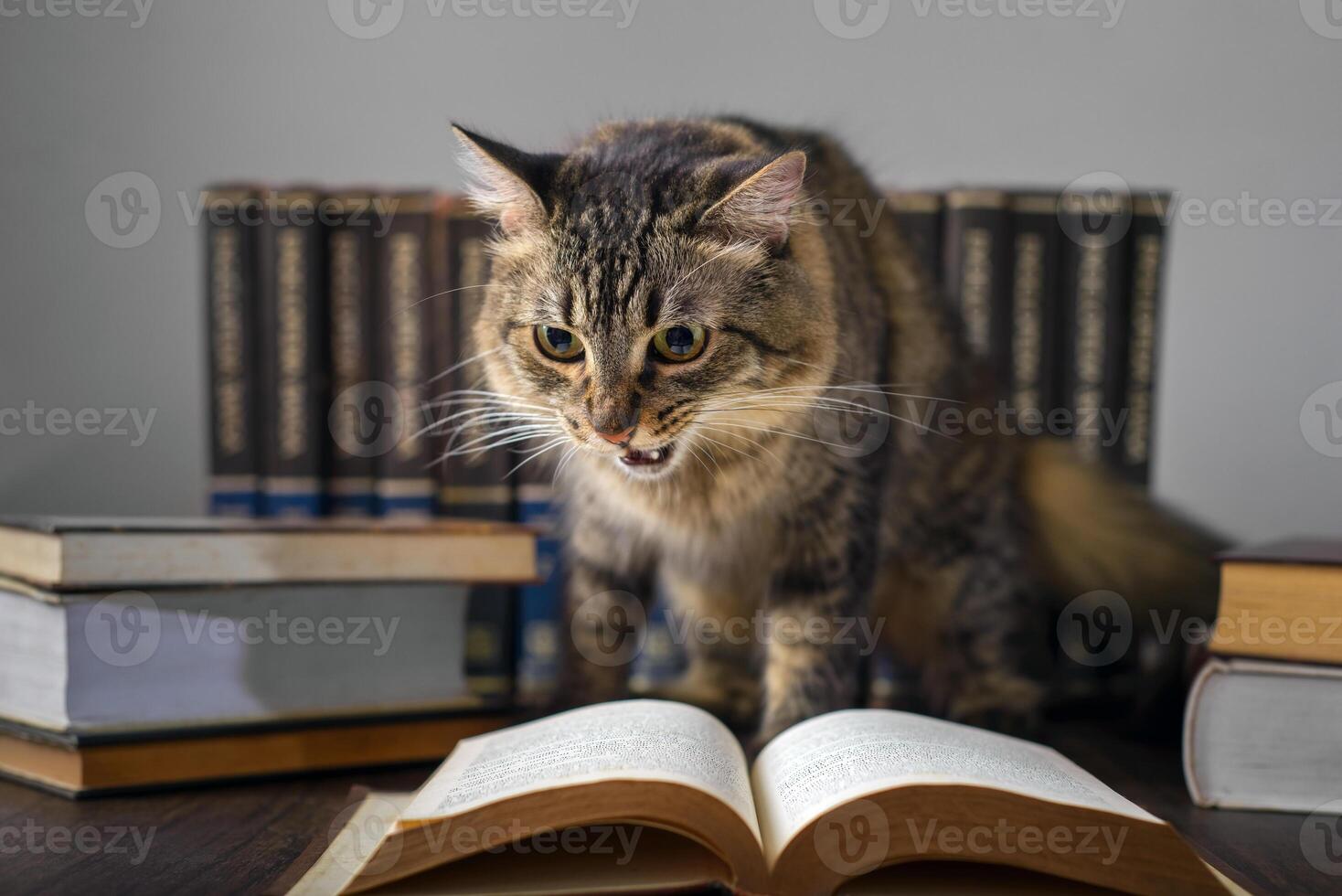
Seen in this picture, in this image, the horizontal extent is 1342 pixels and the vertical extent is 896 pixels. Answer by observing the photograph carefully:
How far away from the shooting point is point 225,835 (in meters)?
0.78

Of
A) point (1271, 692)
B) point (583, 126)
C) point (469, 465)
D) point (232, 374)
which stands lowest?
point (1271, 692)

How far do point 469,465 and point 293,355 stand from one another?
25 centimetres

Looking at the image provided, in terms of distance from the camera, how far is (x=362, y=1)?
4.66 ft

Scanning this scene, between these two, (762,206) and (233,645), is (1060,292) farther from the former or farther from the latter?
(233,645)

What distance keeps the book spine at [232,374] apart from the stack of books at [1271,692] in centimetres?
103

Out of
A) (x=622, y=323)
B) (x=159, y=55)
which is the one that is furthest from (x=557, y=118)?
(x=622, y=323)

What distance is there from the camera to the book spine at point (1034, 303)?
4.02 ft

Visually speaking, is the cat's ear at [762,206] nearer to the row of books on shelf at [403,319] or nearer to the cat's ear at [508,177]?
the cat's ear at [508,177]

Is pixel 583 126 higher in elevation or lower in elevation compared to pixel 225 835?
higher

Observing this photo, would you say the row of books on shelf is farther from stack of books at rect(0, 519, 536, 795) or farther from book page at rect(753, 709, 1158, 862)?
book page at rect(753, 709, 1158, 862)

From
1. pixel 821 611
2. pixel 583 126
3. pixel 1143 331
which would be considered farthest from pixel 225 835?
pixel 1143 331

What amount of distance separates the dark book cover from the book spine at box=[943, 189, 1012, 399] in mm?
692

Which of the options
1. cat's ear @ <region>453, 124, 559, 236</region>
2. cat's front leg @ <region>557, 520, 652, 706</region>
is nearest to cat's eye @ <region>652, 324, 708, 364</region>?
cat's ear @ <region>453, 124, 559, 236</region>

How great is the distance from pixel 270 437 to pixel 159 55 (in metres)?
0.61
